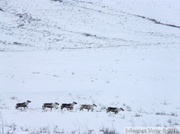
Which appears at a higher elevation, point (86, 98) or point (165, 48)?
point (165, 48)

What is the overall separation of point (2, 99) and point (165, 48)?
23843 millimetres

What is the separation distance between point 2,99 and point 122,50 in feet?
69.1

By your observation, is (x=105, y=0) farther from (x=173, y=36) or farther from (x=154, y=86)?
(x=154, y=86)

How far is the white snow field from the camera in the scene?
10484 mm

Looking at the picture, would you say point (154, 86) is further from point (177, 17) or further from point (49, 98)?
point (177, 17)

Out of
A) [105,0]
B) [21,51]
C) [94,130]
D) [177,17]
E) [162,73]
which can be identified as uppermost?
[105,0]

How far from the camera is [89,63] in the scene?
30.0 metres

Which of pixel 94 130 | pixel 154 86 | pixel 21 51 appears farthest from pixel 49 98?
pixel 21 51

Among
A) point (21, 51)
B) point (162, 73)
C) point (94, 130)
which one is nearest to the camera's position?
point (94, 130)

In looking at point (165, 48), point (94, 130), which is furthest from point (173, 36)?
point (94, 130)

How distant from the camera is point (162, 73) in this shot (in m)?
25.5

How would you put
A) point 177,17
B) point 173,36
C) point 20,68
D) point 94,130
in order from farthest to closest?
point 177,17
point 173,36
point 20,68
point 94,130

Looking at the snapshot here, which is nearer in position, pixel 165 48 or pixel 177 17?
pixel 165 48

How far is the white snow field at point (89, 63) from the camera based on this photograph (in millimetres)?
10484
